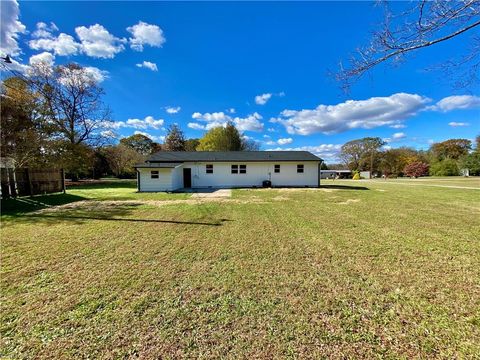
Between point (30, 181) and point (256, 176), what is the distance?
1509cm

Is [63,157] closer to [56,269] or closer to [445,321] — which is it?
[56,269]

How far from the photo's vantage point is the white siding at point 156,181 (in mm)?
16422

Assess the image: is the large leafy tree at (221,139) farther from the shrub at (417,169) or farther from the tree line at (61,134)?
the shrub at (417,169)

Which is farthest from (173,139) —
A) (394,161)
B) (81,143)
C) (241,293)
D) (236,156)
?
(394,161)

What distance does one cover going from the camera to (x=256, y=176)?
19656 millimetres

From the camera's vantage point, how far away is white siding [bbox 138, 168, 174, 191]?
16.4 m

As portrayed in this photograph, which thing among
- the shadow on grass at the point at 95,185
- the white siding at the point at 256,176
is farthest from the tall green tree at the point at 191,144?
the white siding at the point at 256,176

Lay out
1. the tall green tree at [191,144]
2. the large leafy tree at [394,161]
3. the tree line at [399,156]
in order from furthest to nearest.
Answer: the large leafy tree at [394,161] < the tree line at [399,156] < the tall green tree at [191,144]

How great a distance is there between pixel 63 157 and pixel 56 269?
15393 millimetres

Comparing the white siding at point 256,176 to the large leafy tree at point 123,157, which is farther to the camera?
the large leafy tree at point 123,157

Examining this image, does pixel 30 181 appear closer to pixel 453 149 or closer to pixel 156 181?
pixel 156 181

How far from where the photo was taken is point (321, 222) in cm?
670

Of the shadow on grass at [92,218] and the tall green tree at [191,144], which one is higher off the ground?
the tall green tree at [191,144]

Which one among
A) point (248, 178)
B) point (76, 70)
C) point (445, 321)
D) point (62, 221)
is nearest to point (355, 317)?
point (445, 321)
